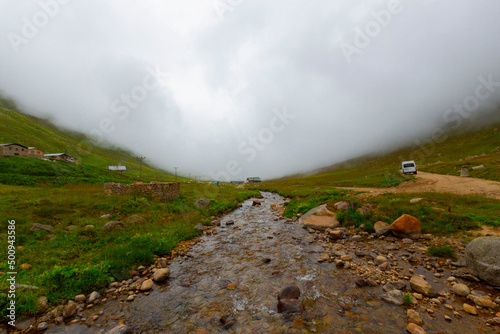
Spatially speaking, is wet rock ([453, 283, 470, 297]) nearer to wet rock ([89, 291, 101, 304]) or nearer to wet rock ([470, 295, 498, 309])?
wet rock ([470, 295, 498, 309])

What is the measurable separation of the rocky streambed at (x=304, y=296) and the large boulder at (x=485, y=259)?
33cm

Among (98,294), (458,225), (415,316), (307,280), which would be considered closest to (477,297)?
(415,316)

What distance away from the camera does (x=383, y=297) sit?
6.95 meters

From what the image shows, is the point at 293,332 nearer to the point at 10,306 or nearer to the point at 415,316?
the point at 415,316

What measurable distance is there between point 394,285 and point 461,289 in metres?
1.93

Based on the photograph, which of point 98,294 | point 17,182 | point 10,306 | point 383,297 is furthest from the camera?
point 17,182

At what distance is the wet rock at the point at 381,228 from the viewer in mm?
12742

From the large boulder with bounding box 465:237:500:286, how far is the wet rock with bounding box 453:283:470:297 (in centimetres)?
102

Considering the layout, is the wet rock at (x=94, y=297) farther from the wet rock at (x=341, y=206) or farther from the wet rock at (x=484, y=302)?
the wet rock at (x=341, y=206)

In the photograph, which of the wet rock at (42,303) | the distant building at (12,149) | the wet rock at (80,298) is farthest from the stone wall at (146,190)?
the distant building at (12,149)

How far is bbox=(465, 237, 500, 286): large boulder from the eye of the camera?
22.5 ft

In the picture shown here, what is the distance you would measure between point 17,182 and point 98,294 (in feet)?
140

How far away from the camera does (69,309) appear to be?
677 centimetres

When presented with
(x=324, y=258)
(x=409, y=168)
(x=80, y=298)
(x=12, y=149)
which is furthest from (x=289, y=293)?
(x=12, y=149)
